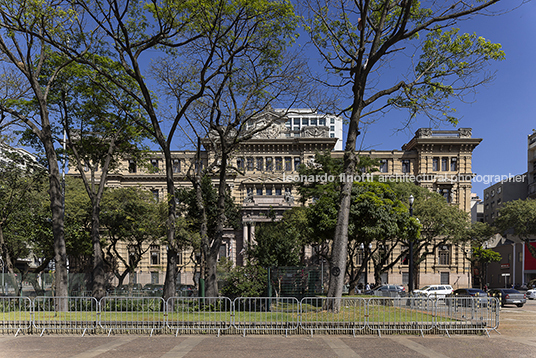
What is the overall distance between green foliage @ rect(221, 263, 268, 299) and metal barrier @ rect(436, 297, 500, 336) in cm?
934

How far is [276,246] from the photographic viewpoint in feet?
88.2

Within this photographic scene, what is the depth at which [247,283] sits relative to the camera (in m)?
20.4

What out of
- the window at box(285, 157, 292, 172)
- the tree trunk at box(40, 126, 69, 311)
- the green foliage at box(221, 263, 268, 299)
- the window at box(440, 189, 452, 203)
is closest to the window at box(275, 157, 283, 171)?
the window at box(285, 157, 292, 172)

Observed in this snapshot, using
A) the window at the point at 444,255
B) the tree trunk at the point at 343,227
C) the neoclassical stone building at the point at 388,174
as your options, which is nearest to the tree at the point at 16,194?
the tree trunk at the point at 343,227

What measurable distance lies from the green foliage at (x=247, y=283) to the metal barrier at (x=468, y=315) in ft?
30.6

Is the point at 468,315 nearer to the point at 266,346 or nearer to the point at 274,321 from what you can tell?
the point at 274,321

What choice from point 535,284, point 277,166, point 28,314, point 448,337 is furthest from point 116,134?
point 535,284

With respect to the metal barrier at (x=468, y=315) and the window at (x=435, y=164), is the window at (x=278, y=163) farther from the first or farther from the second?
the metal barrier at (x=468, y=315)

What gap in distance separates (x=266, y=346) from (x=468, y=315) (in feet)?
23.3

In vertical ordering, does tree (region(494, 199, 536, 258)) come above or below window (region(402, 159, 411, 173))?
below

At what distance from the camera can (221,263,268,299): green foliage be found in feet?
66.3

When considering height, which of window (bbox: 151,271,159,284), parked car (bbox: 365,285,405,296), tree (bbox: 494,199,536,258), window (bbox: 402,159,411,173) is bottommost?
window (bbox: 151,271,159,284)

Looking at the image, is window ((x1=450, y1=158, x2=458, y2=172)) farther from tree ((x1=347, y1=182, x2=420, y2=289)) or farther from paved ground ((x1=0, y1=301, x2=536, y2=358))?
paved ground ((x1=0, y1=301, x2=536, y2=358))

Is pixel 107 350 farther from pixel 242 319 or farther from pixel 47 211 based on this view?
pixel 47 211
